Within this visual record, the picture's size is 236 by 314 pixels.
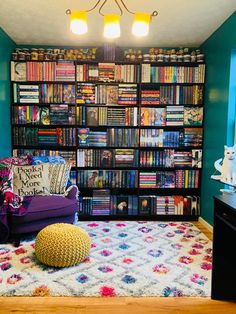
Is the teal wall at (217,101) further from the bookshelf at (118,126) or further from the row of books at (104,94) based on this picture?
the row of books at (104,94)

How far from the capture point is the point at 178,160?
380 centimetres

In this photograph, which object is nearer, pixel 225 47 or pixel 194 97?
pixel 225 47

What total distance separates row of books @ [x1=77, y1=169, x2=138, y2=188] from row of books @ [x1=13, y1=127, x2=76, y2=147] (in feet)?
1.53

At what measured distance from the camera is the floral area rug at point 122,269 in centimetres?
204

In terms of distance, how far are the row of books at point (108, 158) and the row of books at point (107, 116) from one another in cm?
37

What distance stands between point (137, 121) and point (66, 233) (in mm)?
1927

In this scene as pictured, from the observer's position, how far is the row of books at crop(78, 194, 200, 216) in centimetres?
378

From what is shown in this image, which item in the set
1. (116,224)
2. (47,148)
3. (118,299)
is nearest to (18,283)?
(118,299)

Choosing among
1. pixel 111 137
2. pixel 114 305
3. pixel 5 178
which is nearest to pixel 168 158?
pixel 111 137

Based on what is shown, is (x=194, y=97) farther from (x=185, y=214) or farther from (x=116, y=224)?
(x=116, y=224)

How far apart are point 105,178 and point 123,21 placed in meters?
1.96

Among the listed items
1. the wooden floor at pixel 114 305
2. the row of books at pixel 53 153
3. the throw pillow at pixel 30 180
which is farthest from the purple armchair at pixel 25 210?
the wooden floor at pixel 114 305

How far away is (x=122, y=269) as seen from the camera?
235cm

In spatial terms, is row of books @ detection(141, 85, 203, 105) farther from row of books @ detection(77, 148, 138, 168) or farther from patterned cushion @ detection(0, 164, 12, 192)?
patterned cushion @ detection(0, 164, 12, 192)
